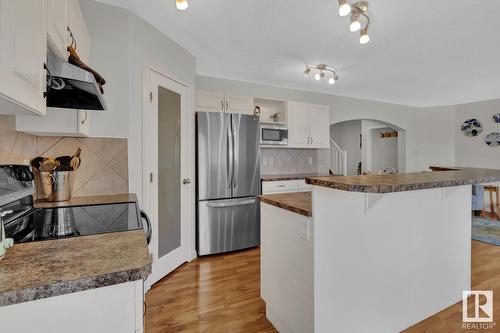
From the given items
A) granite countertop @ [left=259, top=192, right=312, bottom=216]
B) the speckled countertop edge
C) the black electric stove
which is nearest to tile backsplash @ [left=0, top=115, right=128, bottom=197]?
the black electric stove

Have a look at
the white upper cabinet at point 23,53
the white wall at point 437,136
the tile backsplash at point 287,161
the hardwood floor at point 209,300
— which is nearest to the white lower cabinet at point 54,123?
the white upper cabinet at point 23,53

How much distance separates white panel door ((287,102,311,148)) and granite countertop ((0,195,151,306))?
10.9ft

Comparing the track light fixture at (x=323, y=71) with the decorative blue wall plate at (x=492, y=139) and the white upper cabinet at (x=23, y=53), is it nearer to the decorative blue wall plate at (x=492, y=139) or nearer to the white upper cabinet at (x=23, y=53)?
the white upper cabinet at (x=23, y=53)

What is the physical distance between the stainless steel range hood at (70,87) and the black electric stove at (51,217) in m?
0.46

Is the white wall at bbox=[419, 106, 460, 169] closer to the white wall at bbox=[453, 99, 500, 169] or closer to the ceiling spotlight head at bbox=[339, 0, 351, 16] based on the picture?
the white wall at bbox=[453, 99, 500, 169]

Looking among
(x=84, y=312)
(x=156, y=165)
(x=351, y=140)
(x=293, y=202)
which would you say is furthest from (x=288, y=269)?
(x=351, y=140)

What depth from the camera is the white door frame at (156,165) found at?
2.25 meters

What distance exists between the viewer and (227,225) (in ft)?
10.4

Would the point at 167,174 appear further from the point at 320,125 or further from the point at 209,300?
the point at 320,125

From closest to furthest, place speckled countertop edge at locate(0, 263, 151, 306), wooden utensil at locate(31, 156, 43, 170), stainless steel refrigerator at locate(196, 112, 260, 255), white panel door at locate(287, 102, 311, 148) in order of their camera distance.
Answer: speckled countertop edge at locate(0, 263, 151, 306) < wooden utensil at locate(31, 156, 43, 170) < stainless steel refrigerator at locate(196, 112, 260, 255) < white panel door at locate(287, 102, 311, 148)

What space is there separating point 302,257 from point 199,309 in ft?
3.63

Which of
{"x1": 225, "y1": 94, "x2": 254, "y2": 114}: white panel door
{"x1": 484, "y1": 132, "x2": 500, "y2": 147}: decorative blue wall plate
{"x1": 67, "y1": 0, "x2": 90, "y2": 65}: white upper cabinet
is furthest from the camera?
{"x1": 484, "y1": 132, "x2": 500, "y2": 147}: decorative blue wall plate

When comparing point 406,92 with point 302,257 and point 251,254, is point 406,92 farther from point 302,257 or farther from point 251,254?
point 302,257

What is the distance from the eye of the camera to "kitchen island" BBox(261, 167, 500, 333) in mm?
1356
